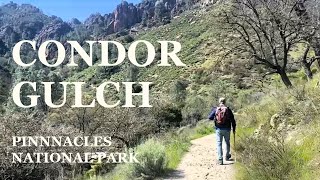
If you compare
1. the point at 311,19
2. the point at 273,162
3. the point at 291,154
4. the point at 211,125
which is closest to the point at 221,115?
the point at 291,154

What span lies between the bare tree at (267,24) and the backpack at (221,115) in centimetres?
724

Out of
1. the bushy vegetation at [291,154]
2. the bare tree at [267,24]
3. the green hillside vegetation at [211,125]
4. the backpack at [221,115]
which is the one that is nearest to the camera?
the bushy vegetation at [291,154]

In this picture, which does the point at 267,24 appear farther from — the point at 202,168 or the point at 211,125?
the point at 202,168

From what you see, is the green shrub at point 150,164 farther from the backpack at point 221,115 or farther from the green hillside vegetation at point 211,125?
the backpack at point 221,115

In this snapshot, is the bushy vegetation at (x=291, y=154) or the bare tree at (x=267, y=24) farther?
the bare tree at (x=267, y=24)

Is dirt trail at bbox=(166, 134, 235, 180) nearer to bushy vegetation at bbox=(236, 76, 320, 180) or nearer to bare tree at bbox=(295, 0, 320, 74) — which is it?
bushy vegetation at bbox=(236, 76, 320, 180)

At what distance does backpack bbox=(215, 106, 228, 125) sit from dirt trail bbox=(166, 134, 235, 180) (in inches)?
38.0

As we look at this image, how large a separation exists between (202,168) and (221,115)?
4.30 feet

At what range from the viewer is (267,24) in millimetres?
18984

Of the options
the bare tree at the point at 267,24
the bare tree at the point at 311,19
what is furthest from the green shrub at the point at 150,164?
the bare tree at the point at 267,24

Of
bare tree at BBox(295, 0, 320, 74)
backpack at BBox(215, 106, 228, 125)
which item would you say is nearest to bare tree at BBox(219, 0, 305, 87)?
bare tree at BBox(295, 0, 320, 74)

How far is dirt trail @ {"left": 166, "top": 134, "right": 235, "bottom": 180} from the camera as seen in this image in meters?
9.40

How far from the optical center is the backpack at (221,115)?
1005cm

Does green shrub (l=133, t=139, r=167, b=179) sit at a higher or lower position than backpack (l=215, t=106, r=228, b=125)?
lower
